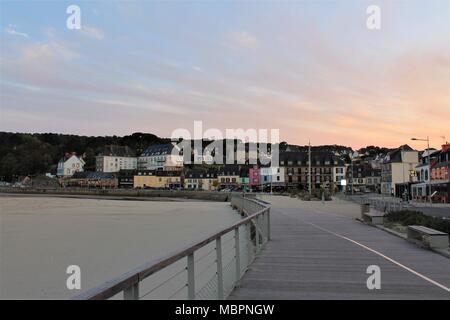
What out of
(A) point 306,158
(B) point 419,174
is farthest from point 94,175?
(B) point 419,174

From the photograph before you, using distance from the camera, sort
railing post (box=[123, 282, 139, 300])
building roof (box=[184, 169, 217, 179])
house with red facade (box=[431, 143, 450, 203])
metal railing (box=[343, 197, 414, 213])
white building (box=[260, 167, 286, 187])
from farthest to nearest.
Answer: building roof (box=[184, 169, 217, 179]), white building (box=[260, 167, 286, 187]), house with red facade (box=[431, 143, 450, 203]), metal railing (box=[343, 197, 414, 213]), railing post (box=[123, 282, 139, 300])

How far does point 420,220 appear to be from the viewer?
1812 centimetres

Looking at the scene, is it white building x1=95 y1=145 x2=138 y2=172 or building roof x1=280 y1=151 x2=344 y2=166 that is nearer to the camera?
building roof x1=280 y1=151 x2=344 y2=166

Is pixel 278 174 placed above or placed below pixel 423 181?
above

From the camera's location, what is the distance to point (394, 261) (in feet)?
34.7

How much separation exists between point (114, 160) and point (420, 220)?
173645mm

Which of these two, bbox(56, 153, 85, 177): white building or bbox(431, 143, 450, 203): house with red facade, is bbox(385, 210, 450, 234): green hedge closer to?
bbox(431, 143, 450, 203): house with red facade

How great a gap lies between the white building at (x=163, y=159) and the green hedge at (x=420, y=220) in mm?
150220

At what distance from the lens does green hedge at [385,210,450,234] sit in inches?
610

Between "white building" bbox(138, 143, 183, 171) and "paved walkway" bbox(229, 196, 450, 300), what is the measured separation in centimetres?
15817

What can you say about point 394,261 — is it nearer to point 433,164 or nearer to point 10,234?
point 10,234

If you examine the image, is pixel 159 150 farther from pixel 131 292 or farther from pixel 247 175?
pixel 131 292

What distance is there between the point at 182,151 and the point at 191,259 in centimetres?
17244

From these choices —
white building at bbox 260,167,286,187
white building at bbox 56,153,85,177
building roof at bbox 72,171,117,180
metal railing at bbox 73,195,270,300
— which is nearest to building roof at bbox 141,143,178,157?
building roof at bbox 72,171,117,180
